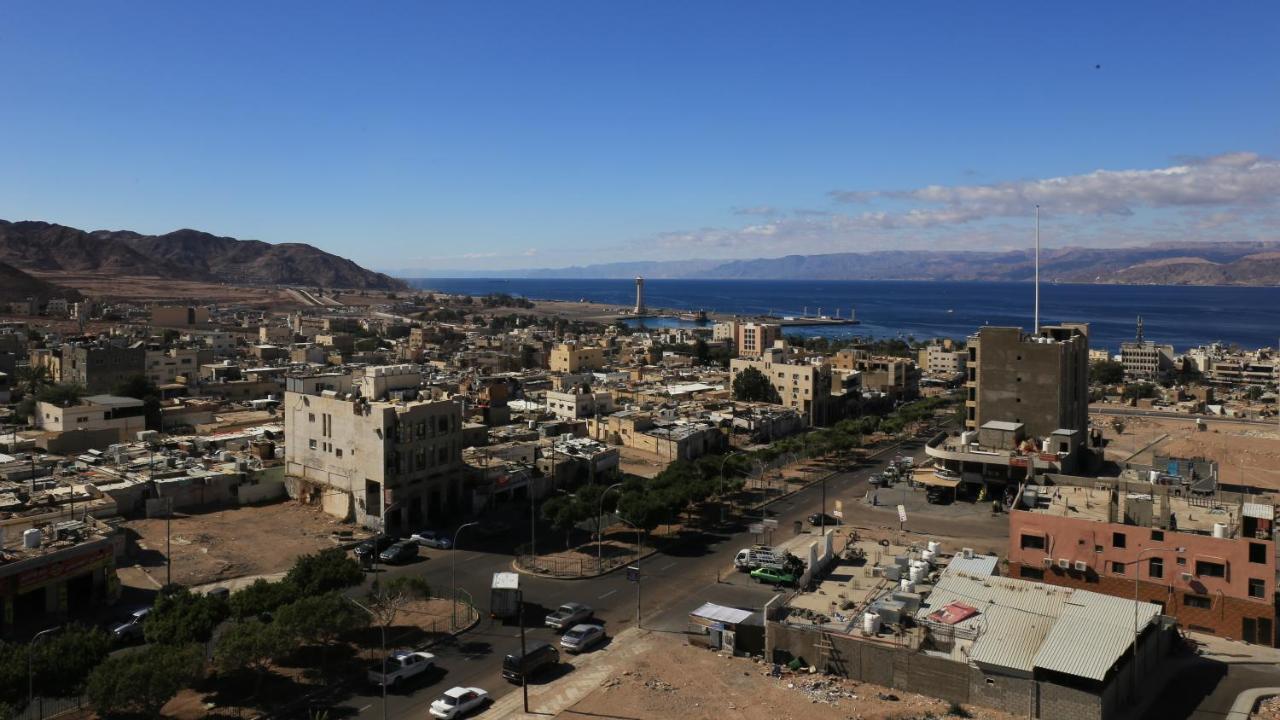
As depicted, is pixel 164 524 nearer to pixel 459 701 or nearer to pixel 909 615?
pixel 459 701

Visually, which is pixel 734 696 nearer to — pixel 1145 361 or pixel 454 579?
pixel 454 579

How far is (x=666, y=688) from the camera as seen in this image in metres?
22.2

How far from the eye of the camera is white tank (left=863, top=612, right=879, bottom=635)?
23281mm

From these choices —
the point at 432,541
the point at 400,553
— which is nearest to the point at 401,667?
the point at 400,553

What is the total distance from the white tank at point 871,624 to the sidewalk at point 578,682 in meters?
6.13

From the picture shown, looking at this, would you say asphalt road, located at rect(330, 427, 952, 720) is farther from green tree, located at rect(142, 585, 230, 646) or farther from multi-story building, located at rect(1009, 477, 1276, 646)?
multi-story building, located at rect(1009, 477, 1276, 646)

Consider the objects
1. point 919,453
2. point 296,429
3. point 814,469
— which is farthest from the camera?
point 919,453

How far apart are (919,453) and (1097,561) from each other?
30.9 m

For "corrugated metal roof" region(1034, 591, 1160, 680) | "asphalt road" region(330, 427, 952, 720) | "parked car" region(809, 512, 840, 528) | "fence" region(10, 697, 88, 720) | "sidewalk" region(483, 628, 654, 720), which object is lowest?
"parked car" region(809, 512, 840, 528)

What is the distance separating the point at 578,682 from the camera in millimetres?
22625

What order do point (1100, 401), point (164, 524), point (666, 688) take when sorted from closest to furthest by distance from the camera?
point (666, 688)
point (164, 524)
point (1100, 401)

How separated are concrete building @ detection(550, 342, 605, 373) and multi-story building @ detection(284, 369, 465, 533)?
184 feet

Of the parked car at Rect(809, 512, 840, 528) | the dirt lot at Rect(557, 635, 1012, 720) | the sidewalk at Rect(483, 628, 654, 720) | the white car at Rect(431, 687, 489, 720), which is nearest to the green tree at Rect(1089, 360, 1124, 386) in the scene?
the parked car at Rect(809, 512, 840, 528)

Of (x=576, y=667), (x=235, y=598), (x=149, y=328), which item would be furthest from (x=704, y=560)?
(x=149, y=328)
